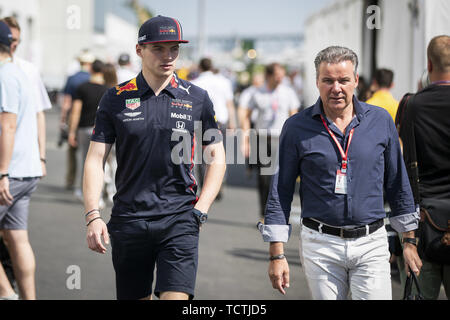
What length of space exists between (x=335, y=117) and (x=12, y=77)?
2376 mm

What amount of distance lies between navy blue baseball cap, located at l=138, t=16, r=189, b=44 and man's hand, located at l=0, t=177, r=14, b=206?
174 centimetres

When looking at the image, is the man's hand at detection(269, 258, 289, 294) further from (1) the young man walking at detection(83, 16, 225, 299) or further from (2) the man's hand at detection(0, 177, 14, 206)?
(2) the man's hand at detection(0, 177, 14, 206)

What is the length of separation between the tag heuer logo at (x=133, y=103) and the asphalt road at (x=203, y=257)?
2.59 metres

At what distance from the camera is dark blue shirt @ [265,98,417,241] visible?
12.0ft

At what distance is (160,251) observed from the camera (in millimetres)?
3863

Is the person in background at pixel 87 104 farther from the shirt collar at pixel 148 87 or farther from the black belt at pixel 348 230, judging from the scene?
the black belt at pixel 348 230

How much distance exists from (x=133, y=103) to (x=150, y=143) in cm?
24

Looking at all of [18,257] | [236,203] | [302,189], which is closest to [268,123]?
[236,203]

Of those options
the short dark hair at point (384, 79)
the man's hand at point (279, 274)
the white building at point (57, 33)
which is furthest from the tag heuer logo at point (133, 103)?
the white building at point (57, 33)

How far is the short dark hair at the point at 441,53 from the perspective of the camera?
430cm

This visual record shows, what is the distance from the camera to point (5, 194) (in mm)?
4957

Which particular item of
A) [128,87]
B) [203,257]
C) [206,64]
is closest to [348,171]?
[128,87]
